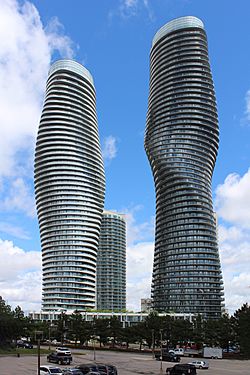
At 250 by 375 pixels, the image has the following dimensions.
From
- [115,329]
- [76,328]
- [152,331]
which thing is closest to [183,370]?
[152,331]

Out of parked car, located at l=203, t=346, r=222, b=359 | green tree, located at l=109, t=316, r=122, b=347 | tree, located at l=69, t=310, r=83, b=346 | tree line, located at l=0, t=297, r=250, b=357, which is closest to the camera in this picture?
parked car, located at l=203, t=346, r=222, b=359

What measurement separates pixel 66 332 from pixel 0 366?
243 feet

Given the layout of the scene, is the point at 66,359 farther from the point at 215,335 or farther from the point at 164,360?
the point at 215,335

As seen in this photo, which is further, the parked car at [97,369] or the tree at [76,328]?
the tree at [76,328]

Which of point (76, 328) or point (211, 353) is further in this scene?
point (76, 328)

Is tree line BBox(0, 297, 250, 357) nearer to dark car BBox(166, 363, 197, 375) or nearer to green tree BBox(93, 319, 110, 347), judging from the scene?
green tree BBox(93, 319, 110, 347)

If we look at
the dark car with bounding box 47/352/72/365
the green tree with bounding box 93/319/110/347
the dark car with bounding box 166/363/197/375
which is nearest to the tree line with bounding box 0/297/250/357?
the green tree with bounding box 93/319/110/347

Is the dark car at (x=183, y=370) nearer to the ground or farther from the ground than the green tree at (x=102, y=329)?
nearer to the ground

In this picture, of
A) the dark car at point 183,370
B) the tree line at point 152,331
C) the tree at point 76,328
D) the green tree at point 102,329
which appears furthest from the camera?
the tree at point 76,328

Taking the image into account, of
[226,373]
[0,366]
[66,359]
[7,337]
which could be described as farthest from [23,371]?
[7,337]

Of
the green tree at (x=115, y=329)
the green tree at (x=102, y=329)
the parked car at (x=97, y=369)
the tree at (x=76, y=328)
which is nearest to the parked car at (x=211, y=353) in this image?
the green tree at (x=115, y=329)

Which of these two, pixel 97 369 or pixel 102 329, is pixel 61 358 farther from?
pixel 102 329

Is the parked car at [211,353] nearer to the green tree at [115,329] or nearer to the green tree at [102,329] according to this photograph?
the green tree at [115,329]

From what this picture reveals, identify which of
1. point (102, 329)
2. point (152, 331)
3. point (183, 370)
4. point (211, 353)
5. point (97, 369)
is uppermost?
point (102, 329)
